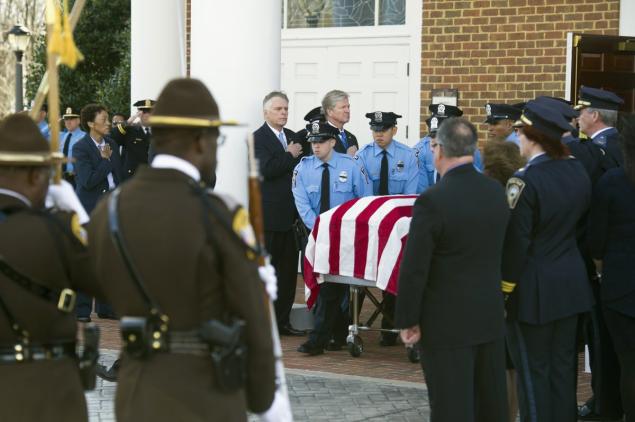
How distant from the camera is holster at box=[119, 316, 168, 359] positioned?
13.3 feet

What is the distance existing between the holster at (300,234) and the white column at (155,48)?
373 cm

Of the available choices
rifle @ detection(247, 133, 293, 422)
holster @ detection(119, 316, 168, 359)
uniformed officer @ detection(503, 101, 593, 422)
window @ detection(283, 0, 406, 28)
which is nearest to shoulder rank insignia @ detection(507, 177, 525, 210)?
uniformed officer @ detection(503, 101, 593, 422)

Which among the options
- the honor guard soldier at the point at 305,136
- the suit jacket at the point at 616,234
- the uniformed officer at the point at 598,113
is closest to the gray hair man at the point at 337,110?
the honor guard soldier at the point at 305,136

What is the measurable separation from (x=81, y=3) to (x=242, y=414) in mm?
2047

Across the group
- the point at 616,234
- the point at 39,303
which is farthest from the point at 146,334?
the point at 616,234

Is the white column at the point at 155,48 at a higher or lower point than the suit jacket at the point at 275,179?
higher

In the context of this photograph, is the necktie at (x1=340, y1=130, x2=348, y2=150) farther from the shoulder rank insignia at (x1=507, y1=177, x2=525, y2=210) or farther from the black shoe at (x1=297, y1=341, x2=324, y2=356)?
the shoulder rank insignia at (x1=507, y1=177, x2=525, y2=210)

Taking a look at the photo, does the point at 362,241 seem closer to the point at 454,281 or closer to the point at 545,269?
the point at 545,269

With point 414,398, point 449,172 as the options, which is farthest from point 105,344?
point 449,172

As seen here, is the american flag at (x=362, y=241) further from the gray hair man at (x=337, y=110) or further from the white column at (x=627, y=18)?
the white column at (x=627, y=18)

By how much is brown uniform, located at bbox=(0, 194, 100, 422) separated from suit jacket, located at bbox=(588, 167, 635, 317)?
351 cm

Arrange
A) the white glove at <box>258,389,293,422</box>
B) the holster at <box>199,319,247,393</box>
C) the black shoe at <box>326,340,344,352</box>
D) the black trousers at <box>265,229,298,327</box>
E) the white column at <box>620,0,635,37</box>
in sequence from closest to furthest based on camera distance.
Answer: the holster at <box>199,319,247,393</box> < the white glove at <box>258,389,293,422</box> < the black shoe at <box>326,340,344,352</box> < the black trousers at <box>265,229,298,327</box> < the white column at <box>620,0,635,37</box>

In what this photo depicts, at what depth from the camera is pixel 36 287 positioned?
4523mm

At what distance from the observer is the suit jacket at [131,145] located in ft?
38.9
